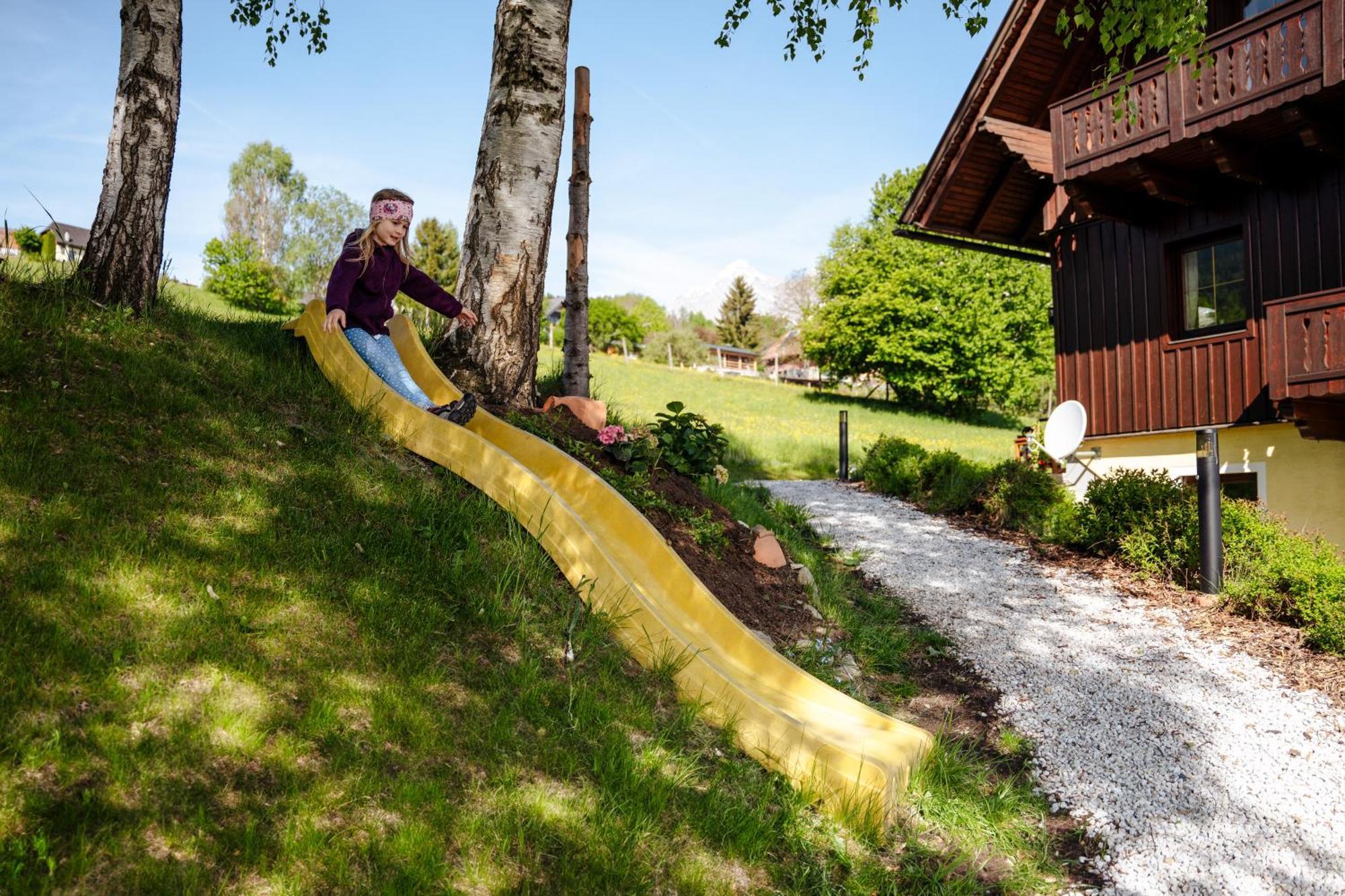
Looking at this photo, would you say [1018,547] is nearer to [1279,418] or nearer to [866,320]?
[1279,418]

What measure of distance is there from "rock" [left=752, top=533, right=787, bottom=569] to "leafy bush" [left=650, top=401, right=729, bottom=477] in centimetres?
82

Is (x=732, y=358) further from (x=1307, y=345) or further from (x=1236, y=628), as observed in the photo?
(x=1236, y=628)

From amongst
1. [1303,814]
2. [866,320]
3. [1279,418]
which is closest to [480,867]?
[1303,814]

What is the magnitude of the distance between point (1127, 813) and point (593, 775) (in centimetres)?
281

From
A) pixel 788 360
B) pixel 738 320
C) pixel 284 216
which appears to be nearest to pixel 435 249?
pixel 284 216

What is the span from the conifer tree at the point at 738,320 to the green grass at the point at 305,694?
7414cm

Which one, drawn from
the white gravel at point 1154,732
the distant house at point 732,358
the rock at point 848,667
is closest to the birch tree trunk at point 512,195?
the rock at point 848,667

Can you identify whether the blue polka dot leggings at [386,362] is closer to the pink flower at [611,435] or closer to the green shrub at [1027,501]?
the pink flower at [611,435]

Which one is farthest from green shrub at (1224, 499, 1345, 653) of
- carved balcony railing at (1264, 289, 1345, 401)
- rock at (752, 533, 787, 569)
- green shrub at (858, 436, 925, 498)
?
green shrub at (858, 436, 925, 498)

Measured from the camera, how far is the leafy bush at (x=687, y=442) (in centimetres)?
696

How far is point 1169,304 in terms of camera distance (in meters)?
11.1

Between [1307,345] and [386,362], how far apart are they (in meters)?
8.76

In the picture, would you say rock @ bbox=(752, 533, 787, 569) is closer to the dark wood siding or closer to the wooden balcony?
the wooden balcony

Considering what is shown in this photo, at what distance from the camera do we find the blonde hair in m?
5.92
